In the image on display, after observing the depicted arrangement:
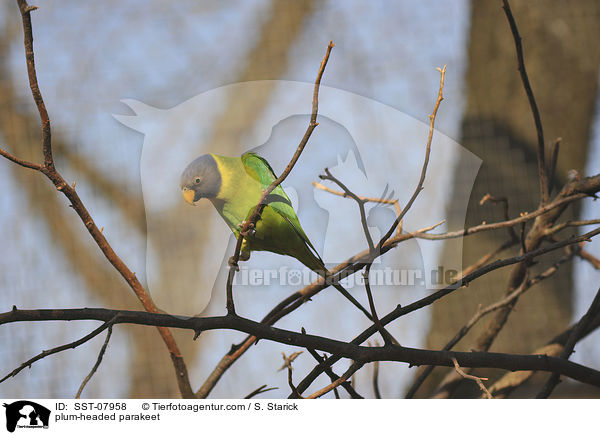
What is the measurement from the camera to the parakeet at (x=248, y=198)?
43cm

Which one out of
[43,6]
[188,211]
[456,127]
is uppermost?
[43,6]

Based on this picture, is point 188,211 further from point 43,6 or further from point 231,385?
point 43,6

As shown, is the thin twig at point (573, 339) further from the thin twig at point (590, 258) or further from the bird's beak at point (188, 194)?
the bird's beak at point (188, 194)

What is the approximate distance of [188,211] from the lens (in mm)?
481

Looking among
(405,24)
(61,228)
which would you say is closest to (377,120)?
(405,24)

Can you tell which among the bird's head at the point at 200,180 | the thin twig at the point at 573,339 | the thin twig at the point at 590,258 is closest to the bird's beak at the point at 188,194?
the bird's head at the point at 200,180

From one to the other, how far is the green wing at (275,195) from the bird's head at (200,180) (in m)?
0.03

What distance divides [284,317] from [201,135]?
0.67 ft

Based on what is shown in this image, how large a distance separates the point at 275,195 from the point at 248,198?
0.03m

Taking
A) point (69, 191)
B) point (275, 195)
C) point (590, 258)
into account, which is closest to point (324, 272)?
point (275, 195)

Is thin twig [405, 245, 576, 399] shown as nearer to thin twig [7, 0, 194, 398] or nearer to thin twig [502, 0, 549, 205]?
thin twig [502, 0, 549, 205]

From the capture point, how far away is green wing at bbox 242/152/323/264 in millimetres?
432
